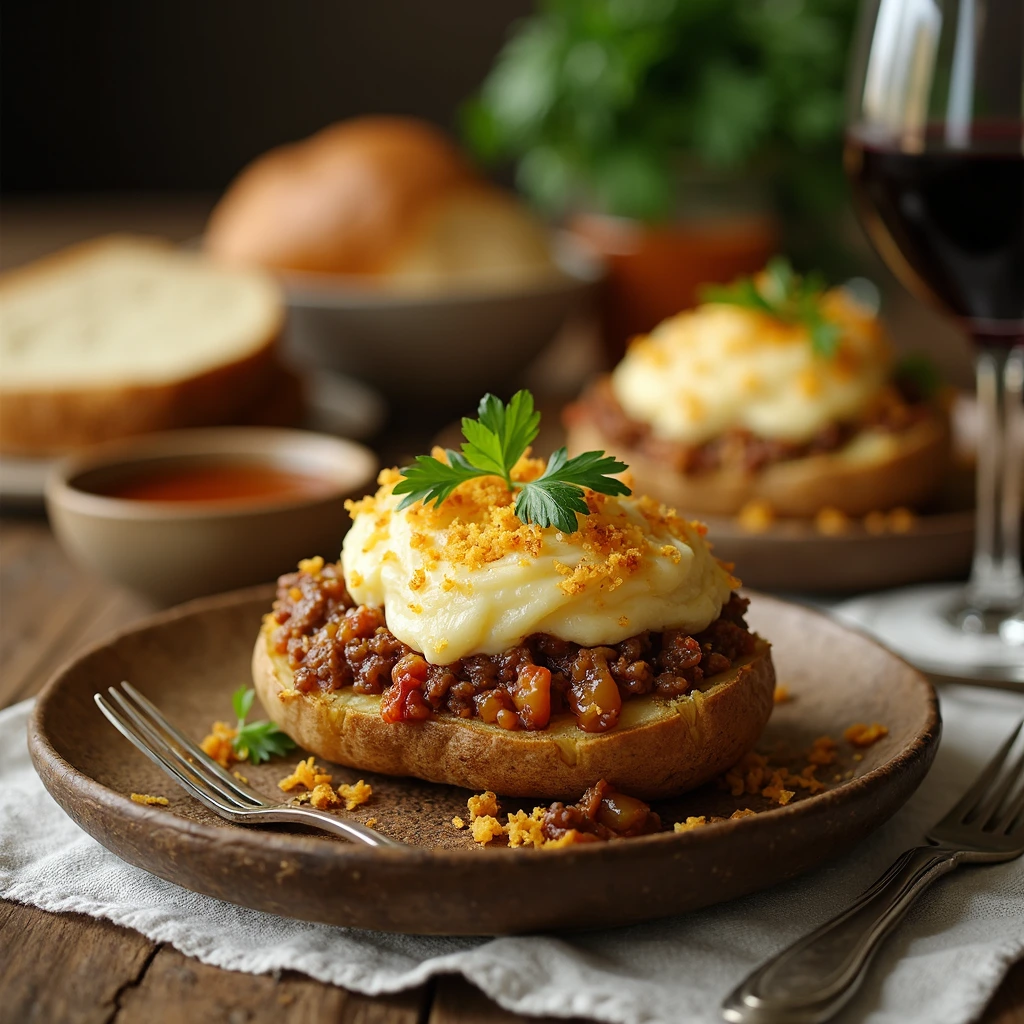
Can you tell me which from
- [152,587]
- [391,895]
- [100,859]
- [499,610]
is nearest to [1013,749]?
[499,610]

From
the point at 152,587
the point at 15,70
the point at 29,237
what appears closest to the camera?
the point at 152,587

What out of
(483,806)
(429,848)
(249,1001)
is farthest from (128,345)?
(249,1001)

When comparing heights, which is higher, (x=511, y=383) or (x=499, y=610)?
(x=499, y=610)

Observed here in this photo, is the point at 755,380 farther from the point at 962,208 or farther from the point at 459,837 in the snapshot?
the point at 459,837

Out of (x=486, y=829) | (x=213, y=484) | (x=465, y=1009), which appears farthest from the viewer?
(x=213, y=484)

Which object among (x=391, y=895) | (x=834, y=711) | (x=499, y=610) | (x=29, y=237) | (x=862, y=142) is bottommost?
(x=29, y=237)

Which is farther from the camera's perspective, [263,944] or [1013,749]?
[1013,749]

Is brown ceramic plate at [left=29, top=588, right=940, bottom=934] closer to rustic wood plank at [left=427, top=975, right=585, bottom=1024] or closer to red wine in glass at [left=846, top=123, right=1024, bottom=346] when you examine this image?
rustic wood plank at [left=427, top=975, right=585, bottom=1024]

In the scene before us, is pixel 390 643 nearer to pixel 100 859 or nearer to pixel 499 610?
pixel 499 610
